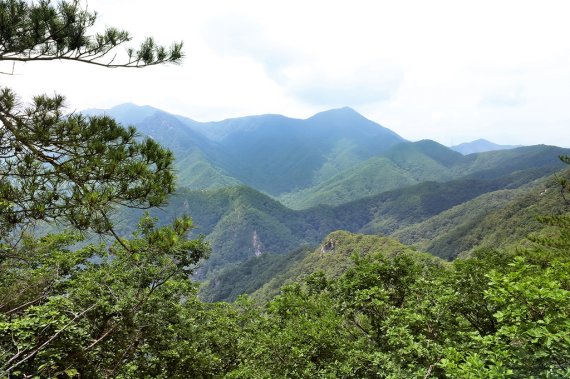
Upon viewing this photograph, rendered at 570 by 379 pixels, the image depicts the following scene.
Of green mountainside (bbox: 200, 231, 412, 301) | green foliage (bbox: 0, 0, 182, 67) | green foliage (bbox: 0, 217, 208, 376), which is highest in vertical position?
green foliage (bbox: 0, 0, 182, 67)

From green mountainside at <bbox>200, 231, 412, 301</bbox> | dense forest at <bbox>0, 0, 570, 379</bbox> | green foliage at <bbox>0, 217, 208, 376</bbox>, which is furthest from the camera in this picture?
green mountainside at <bbox>200, 231, 412, 301</bbox>

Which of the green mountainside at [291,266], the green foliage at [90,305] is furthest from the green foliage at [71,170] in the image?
the green mountainside at [291,266]

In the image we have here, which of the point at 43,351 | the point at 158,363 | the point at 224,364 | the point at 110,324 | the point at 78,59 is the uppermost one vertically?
the point at 78,59

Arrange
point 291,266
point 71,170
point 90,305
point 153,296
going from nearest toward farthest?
point 71,170 < point 90,305 < point 153,296 < point 291,266

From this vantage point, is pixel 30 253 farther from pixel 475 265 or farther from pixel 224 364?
pixel 475 265

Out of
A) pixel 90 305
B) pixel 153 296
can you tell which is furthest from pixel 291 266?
pixel 90 305

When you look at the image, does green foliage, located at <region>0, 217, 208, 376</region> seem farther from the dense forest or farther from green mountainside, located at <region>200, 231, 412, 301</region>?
green mountainside, located at <region>200, 231, 412, 301</region>

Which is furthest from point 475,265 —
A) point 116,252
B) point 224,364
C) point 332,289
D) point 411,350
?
point 116,252

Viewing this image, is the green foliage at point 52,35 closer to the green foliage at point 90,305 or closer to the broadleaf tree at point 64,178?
the broadleaf tree at point 64,178

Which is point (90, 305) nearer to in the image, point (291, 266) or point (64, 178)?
point (64, 178)

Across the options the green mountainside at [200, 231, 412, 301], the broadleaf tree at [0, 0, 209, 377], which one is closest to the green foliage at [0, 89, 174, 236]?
the broadleaf tree at [0, 0, 209, 377]

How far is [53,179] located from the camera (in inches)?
229

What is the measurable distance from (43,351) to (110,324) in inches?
83.5

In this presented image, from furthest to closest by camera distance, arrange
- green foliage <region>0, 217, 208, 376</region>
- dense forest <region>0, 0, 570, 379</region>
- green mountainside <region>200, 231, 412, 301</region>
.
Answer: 1. green mountainside <region>200, 231, 412, 301</region>
2. green foliage <region>0, 217, 208, 376</region>
3. dense forest <region>0, 0, 570, 379</region>
